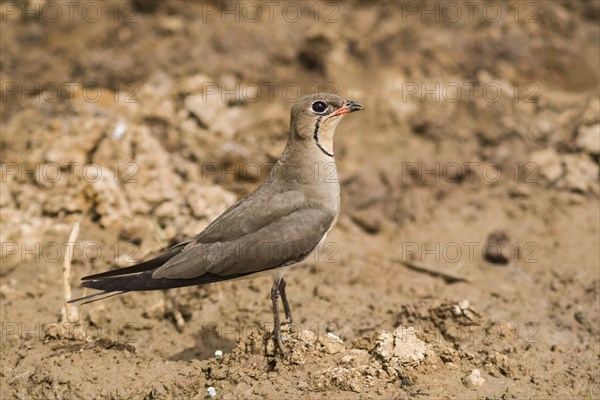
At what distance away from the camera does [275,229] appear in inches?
230

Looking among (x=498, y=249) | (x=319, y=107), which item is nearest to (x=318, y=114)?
(x=319, y=107)

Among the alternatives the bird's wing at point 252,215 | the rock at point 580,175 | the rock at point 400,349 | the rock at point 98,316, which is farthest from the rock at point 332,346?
the rock at point 580,175

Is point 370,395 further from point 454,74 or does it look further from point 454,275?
point 454,74

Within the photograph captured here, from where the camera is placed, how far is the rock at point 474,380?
207 inches

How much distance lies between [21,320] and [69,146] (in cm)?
233

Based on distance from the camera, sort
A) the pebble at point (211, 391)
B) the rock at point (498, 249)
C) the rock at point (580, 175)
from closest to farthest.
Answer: the pebble at point (211, 391) → the rock at point (498, 249) → the rock at point (580, 175)

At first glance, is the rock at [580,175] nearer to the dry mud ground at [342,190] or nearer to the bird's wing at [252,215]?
the dry mud ground at [342,190]

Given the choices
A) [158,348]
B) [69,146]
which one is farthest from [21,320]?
[69,146]

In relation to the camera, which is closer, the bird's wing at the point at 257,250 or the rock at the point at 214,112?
the bird's wing at the point at 257,250

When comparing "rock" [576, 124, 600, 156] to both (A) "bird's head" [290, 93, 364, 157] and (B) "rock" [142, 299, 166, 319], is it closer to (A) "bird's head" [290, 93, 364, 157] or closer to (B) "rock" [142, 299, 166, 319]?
(A) "bird's head" [290, 93, 364, 157]

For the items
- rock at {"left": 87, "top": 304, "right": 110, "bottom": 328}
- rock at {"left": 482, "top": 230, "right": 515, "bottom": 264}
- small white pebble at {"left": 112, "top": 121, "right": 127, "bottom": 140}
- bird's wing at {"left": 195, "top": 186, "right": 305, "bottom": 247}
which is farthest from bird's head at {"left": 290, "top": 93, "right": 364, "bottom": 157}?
small white pebble at {"left": 112, "top": 121, "right": 127, "bottom": 140}

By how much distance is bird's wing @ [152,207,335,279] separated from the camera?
5.71m

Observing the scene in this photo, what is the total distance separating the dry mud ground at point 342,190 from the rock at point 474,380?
0.06ft

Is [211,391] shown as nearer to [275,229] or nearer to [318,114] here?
[275,229]
